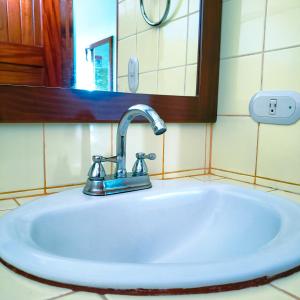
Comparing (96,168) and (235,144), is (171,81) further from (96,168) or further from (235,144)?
(96,168)

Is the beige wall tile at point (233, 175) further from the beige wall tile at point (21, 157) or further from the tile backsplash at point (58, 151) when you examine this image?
the beige wall tile at point (21, 157)

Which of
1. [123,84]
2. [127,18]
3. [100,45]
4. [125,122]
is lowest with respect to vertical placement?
[125,122]

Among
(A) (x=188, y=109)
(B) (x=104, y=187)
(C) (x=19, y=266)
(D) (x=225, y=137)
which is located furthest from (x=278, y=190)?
(C) (x=19, y=266)

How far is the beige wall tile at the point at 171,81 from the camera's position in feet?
3.08

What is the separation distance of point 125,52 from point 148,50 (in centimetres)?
11

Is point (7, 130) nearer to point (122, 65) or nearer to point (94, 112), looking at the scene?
point (94, 112)

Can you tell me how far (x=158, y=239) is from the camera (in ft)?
2.23

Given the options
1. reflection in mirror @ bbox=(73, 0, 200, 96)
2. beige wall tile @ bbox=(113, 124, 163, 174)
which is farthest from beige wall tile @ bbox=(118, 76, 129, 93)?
beige wall tile @ bbox=(113, 124, 163, 174)

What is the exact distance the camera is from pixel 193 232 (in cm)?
71

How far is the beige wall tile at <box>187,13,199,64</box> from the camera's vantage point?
954 mm

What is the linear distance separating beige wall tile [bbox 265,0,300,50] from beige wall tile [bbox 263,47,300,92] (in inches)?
0.9

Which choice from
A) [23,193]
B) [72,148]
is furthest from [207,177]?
[23,193]

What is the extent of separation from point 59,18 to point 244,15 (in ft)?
1.77

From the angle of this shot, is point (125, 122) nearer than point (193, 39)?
Yes
